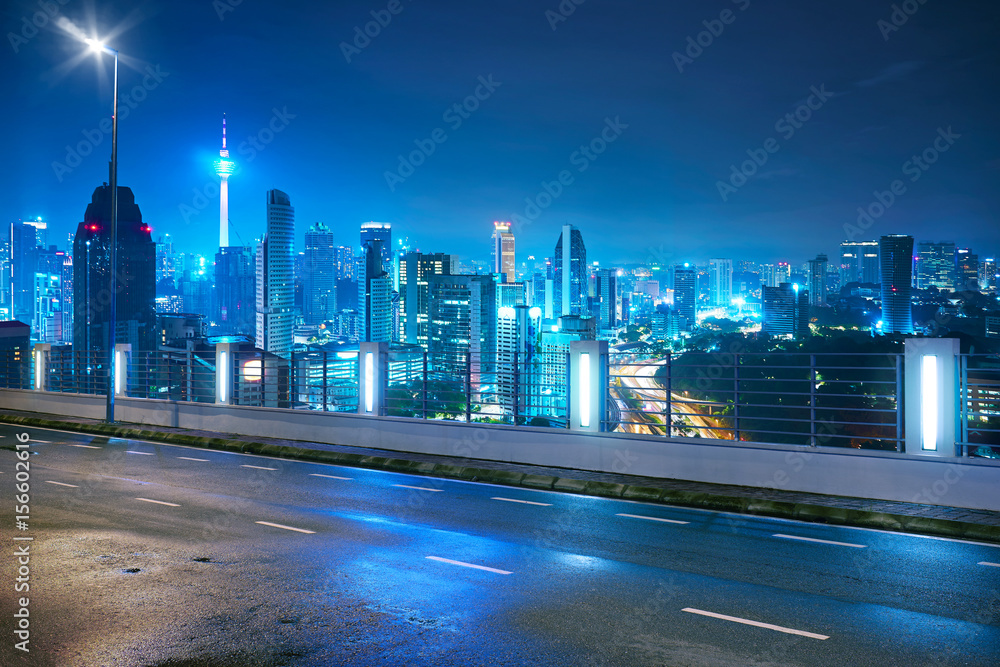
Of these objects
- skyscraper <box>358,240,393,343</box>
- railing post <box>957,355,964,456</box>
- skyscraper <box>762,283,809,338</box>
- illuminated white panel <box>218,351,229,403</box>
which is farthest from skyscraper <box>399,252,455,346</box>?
railing post <box>957,355,964,456</box>

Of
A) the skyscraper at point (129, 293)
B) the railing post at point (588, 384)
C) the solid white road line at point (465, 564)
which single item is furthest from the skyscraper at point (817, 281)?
the solid white road line at point (465, 564)

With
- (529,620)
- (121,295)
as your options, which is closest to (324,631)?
(529,620)

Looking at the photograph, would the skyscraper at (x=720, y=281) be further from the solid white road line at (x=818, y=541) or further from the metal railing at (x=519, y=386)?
the solid white road line at (x=818, y=541)

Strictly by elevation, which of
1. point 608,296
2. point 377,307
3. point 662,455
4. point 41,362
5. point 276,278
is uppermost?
point 276,278

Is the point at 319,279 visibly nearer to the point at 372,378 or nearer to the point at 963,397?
the point at 372,378

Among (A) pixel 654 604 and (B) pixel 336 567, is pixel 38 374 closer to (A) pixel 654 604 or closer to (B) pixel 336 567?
(B) pixel 336 567

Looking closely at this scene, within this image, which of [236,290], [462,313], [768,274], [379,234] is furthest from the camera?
[379,234]

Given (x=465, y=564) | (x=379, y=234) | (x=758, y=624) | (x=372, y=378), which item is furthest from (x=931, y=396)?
(x=379, y=234)
